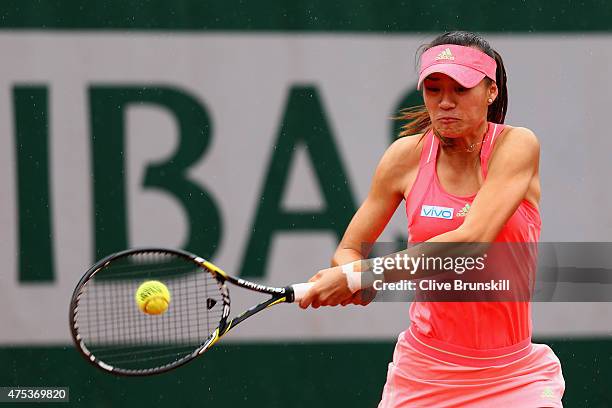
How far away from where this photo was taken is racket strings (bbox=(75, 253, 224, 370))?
4.23 m

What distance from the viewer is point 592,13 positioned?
509 centimetres

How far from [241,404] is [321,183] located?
110cm

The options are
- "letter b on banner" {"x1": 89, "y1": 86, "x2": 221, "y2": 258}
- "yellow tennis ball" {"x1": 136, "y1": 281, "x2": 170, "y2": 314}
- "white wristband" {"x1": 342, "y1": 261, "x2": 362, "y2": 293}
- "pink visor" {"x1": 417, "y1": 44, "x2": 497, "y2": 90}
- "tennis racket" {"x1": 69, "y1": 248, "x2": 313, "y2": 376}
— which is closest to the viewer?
"pink visor" {"x1": 417, "y1": 44, "x2": 497, "y2": 90}

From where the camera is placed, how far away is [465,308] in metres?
3.18

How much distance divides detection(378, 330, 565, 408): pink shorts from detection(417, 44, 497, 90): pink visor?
823 millimetres

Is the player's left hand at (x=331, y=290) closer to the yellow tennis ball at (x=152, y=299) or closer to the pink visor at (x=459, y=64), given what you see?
the yellow tennis ball at (x=152, y=299)

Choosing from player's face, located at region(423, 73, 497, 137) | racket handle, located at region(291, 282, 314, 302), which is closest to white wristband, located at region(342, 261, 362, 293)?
racket handle, located at region(291, 282, 314, 302)

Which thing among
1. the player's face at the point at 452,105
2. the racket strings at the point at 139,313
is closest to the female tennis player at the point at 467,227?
the player's face at the point at 452,105

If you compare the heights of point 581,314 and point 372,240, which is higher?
point 372,240

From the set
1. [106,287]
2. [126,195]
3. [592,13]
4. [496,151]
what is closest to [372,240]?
[496,151]

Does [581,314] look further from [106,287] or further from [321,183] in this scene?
[106,287]

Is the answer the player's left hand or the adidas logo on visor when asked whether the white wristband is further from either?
the adidas logo on visor

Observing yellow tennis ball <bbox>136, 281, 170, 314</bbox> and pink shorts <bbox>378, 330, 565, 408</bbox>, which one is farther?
yellow tennis ball <bbox>136, 281, 170, 314</bbox>

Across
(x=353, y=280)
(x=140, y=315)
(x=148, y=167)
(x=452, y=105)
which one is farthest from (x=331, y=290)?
(x=148, y=167)
